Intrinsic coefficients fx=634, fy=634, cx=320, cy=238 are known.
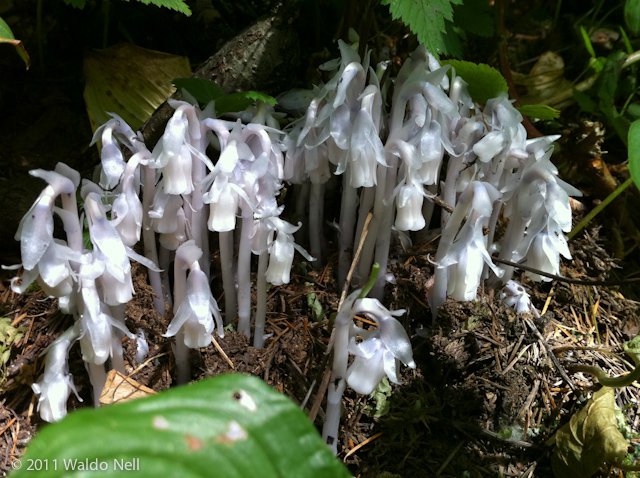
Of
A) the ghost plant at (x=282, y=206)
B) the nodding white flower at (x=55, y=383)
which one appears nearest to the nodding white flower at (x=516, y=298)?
the ghost plant at (x=282, y=206)

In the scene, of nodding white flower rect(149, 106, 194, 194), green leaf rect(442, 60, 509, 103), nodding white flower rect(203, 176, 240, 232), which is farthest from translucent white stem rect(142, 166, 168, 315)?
green leaf rect(442, 60, 509, 103)

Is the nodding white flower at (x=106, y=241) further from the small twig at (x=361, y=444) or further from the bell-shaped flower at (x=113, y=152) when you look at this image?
the small twig at (x=361, y=444)

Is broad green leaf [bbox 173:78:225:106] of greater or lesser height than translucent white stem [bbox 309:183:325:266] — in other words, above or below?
above

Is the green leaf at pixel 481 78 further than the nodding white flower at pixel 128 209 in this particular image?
Yes

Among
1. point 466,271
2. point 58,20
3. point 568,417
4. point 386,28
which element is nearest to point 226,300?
point 466,271

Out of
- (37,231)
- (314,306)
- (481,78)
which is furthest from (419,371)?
(37,231)

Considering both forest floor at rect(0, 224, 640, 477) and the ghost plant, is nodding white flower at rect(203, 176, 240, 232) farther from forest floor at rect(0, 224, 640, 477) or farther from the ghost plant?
forest floor at rect(0, 224, 640, 477)

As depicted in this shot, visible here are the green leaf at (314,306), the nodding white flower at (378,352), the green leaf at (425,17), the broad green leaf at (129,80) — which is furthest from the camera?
the broad green leaf at (129,80)
